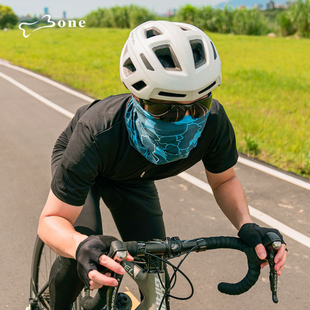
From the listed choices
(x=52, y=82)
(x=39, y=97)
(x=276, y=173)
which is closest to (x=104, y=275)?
(x=276, y=173)

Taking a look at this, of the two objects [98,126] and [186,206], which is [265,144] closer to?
[186,206]

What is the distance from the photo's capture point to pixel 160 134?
1.99 m

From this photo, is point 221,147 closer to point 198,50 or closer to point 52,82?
point 198,50

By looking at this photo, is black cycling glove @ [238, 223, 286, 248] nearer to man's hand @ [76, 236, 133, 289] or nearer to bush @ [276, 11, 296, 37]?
man's hand @ [76, 236, 133, 289]

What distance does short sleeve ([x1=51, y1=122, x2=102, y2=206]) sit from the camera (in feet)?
6.48

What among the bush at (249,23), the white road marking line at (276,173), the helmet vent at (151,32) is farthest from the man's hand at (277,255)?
the bush at (249,23)

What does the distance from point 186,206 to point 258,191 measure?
1.02 meters

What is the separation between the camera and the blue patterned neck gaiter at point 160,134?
6.39 feet

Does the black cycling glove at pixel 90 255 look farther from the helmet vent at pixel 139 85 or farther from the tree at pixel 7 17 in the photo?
the tree at pixel 7 17

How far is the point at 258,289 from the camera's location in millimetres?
3418

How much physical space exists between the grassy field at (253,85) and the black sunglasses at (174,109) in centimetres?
416

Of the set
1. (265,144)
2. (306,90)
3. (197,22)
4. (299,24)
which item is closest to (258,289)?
(265,144)

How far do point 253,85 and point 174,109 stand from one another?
33.0 ft

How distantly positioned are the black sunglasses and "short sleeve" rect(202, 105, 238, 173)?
334 mm
